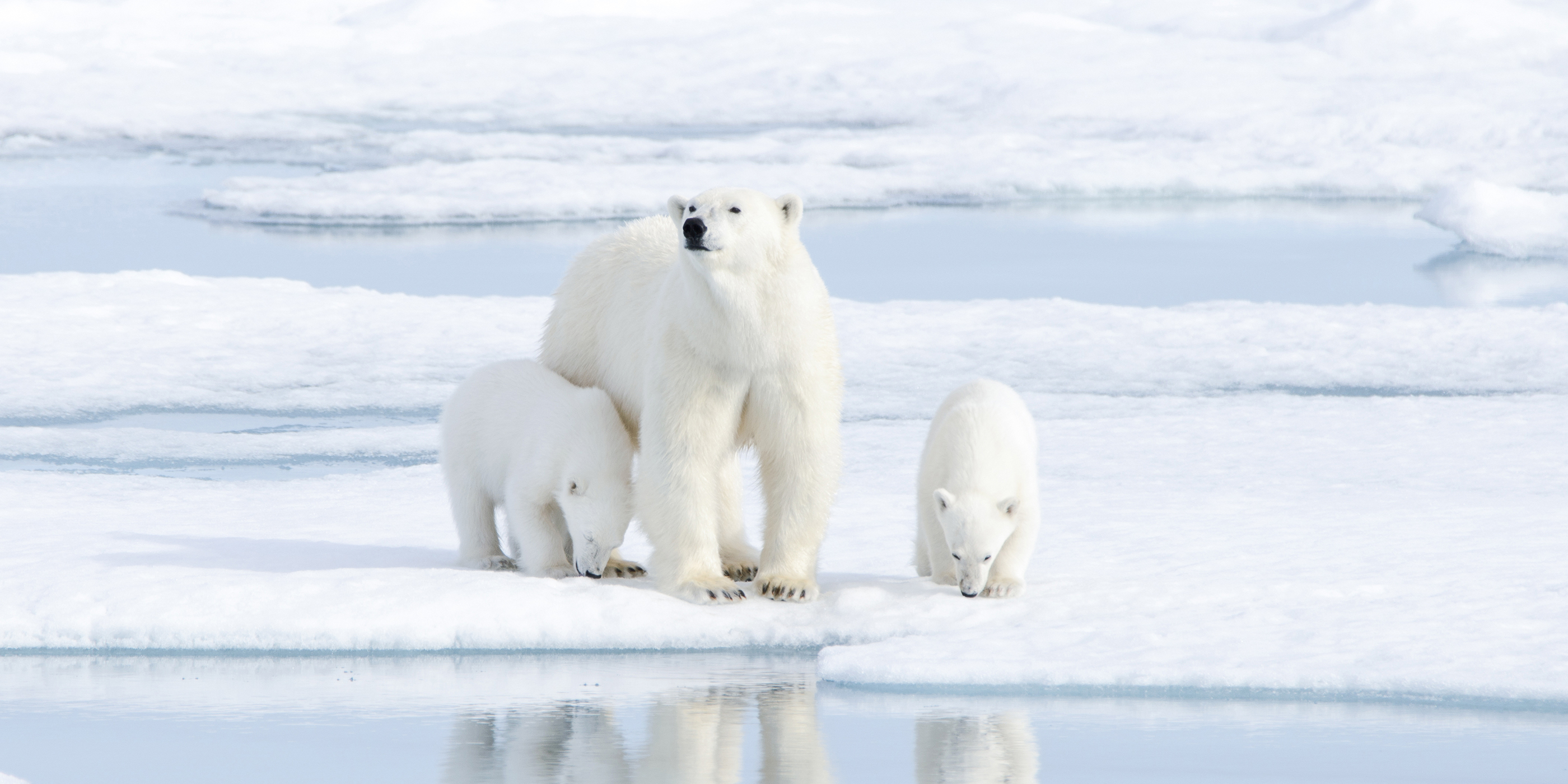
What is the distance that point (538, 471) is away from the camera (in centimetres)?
409

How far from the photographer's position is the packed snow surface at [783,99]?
1642cm

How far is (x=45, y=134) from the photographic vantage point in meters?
19.5

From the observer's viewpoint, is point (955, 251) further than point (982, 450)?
Yes

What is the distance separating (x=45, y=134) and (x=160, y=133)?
4.19 ft

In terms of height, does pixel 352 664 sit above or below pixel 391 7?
below

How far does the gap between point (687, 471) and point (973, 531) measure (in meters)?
0.70

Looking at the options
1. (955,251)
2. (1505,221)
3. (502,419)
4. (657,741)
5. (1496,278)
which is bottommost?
(657,741)

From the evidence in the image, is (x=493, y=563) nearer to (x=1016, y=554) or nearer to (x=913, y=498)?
(x=1016, y=554)

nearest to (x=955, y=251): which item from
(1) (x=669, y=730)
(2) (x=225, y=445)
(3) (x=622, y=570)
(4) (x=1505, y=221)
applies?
(4) (x=1505, y=221)

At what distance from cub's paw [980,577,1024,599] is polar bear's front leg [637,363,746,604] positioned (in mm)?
598

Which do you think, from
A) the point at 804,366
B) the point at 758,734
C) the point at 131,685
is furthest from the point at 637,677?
the point at 131,685

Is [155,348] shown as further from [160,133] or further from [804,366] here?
[160,133]

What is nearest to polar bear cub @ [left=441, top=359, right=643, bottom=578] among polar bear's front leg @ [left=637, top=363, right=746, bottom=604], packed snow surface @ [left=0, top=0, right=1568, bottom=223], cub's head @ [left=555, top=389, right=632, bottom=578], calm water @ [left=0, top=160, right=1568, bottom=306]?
cub's head @ [left=555, top=389, right=632, bottom=578]

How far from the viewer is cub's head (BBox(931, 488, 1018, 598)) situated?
13.0ft
